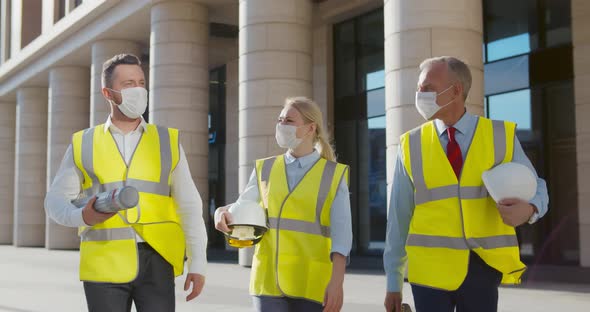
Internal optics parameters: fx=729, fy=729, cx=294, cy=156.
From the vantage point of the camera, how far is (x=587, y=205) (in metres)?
15.4

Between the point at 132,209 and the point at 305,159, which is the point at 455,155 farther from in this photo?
the point at 132,209

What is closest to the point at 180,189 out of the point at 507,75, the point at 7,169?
the point at 507,75

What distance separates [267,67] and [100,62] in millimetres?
11028

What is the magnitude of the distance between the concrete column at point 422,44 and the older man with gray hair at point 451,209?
861 centimetres

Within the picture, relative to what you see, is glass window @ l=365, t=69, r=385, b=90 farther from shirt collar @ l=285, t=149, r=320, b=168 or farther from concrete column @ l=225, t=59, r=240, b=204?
shirt collar @ l=285, t=149, r=320, b=168

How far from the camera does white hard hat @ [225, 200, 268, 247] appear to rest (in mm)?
4117

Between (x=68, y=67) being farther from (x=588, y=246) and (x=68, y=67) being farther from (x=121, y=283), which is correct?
(x=121, y=283)

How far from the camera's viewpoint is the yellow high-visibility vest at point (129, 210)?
381 centimetres

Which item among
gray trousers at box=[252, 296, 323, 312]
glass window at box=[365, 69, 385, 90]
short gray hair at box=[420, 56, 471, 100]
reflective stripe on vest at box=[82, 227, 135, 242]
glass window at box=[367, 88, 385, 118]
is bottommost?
gray trousers at box=[252, 296, 323, 312]

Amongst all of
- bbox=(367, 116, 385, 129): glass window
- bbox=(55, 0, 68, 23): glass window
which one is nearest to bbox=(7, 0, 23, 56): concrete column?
bbox=(55, 0, 68, 23): glass window

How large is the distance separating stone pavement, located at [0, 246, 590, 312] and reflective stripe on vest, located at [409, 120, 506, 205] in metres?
5.79

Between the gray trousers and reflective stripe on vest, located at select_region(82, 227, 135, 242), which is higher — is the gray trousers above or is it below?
below

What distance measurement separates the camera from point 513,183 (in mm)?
3352

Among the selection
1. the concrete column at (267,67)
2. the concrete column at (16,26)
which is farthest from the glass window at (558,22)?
the concrete column at (16,26)
